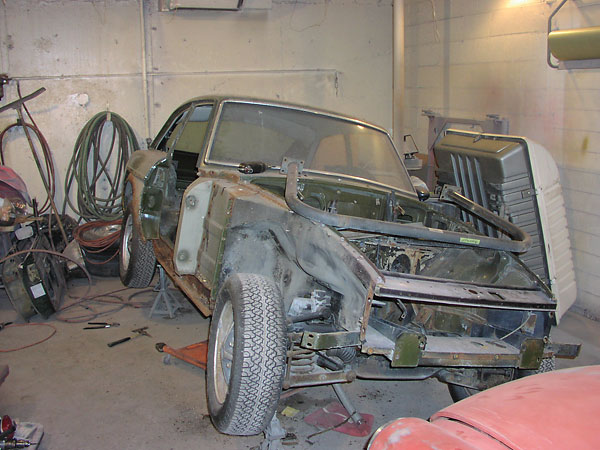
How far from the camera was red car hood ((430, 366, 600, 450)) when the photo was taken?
1.80 m

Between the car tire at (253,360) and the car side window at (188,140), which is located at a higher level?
the car side window at (188,140)

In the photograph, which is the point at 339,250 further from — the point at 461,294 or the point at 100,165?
the point at 100,165


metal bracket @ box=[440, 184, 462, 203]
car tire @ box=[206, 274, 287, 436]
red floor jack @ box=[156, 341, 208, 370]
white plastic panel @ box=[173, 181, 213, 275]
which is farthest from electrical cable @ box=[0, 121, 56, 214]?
metal bracket @ box=[440, 184, 462, 203]

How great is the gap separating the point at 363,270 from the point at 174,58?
584cm

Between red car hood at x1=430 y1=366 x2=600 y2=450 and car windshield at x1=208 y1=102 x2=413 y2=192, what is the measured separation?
255 cm

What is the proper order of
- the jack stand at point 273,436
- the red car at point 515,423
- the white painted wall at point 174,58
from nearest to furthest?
the red car at point 515,423, the jack stand at point 273,436, the white painted wall at point 174,58

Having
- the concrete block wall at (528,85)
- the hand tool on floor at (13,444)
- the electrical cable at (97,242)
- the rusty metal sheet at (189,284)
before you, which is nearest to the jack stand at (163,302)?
the rusty metal sheet at (189,284)

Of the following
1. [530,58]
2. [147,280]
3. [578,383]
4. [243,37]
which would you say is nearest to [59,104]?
[243,37]

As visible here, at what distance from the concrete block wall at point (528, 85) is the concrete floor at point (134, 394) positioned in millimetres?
1145

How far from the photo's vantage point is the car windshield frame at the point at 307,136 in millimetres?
4383

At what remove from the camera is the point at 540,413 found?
1.93 m

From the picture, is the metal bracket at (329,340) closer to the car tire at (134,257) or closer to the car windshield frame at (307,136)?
the car windshield frame at (307,136)

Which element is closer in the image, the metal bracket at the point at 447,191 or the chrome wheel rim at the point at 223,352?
the chrome wheel rim at the point at 223,352

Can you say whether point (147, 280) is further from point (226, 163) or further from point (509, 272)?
point (509, 272)
